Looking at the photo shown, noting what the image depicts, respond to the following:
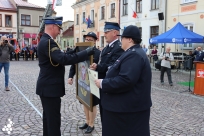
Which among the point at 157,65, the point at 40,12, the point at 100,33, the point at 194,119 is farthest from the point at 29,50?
the point at 194,119

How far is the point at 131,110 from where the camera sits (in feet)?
8.93

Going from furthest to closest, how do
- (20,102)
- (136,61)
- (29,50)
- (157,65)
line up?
(29,50) < (157,65) < (20,102) < (136,61)

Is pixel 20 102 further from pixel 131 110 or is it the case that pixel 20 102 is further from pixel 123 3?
pixel 123 3

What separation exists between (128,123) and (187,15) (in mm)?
17675

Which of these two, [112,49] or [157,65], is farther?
[157,65]

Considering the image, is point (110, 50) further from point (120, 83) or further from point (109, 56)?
point (120, 83)

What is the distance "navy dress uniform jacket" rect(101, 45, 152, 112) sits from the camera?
8.54ft

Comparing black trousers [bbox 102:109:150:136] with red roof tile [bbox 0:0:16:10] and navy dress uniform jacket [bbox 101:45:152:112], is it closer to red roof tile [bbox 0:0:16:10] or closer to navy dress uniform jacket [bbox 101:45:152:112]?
navy dress uniform jacket [bbox 101:45:152:112]

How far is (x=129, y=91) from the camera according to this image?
2693 millimetres

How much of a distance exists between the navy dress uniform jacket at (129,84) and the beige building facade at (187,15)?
52.6ft

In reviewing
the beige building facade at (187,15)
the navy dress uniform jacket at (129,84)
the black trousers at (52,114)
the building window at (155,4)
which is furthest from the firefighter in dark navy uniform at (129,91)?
the building window at (155,4)

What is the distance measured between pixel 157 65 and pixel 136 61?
13.2 metres

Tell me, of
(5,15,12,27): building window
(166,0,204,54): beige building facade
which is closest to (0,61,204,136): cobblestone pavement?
(166,0,204,54): beige building facade

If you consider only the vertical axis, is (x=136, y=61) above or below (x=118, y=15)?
below
